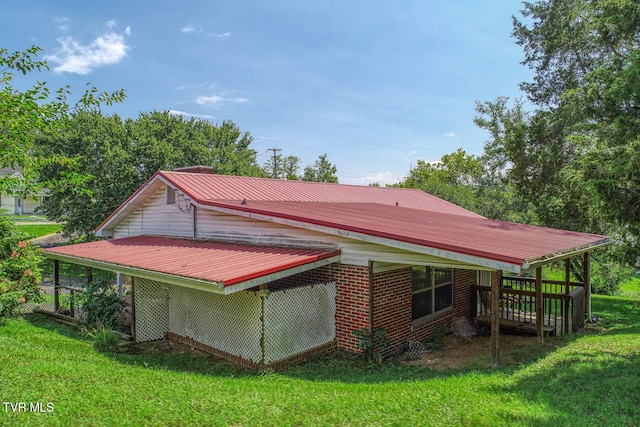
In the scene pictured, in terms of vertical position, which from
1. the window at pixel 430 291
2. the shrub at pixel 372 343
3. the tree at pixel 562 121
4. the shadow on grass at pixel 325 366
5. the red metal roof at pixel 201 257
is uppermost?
the tree at pixel 562 121

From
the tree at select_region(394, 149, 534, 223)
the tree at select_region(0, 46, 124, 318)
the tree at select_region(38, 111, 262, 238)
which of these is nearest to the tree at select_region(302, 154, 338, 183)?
the tree at select_region(394, 149, 534, 223)

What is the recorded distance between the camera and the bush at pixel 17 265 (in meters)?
11.0

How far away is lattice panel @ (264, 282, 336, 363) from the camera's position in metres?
7.52

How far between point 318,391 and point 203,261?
3588 mm

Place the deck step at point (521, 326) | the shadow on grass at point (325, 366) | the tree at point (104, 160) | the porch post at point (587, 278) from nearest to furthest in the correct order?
the shadow on grass at point (325, 366), the deck step at point (521, 326), the porch post at point (587, 278), the tree at point (104, 160)

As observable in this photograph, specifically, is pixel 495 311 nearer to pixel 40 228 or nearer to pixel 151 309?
pixel 151 309

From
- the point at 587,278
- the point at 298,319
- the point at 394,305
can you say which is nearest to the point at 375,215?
the point at 394,305

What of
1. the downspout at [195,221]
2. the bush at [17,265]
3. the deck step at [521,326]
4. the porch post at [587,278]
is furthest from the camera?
the porch post at [587,278]

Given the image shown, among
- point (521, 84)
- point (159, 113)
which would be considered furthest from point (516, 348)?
point (159, 113)

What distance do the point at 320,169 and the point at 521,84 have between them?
3559 cm

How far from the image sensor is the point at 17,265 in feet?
37.1

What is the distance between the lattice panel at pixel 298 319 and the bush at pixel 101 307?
15.7 ft

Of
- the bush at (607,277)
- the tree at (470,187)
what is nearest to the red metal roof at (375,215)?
the tree at (470,187)

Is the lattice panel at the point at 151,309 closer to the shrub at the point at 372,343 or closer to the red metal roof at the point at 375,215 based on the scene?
the red metal roof at the point at 375,215
